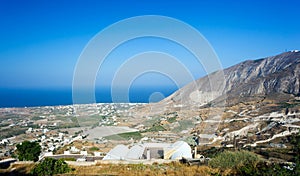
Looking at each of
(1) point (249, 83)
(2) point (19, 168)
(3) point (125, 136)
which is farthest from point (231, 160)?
(1) point (249, 83)

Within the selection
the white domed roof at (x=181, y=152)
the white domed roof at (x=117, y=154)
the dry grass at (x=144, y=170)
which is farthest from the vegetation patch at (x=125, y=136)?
the dry grass at (x=144, y=170)

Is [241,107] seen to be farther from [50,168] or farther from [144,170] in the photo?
[50,168]

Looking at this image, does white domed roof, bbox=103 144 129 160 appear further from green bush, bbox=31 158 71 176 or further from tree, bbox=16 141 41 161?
green bush, bbox=31 158 71 176

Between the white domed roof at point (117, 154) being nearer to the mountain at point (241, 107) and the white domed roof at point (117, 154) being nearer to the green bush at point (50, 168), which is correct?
the green bush at point (50, 168)

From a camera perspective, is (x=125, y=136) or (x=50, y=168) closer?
(x=50, y=168)

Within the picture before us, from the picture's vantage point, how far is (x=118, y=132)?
80.7 ft

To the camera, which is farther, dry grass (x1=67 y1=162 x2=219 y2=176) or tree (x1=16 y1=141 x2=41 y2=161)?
tree (x1=16 y1=141 x2=41 y2=161)

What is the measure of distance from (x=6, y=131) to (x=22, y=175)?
26191mm

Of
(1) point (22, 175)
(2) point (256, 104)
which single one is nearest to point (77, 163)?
(1) point (22, 175)

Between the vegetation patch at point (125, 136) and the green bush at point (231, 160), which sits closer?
the green bush at point (231, 160)

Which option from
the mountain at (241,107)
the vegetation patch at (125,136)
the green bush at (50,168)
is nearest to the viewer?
the green bush at (50,168)

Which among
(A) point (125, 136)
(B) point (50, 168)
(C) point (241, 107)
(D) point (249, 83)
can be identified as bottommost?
(A) point (125, 136)

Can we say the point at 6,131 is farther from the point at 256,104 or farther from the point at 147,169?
the point at 256,104

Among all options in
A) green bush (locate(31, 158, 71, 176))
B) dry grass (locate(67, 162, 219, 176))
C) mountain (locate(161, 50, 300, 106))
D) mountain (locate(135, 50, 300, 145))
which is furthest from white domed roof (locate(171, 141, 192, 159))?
mountain (locate(161, 50, 300, 106))
